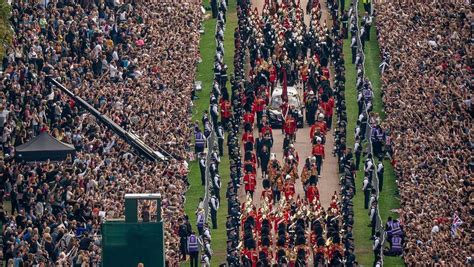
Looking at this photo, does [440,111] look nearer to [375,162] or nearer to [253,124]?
[375,162]

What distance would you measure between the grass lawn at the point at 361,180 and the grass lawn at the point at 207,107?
450cm

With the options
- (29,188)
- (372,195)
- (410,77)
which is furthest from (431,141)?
(29,188)

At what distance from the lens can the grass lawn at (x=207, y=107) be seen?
7912cm

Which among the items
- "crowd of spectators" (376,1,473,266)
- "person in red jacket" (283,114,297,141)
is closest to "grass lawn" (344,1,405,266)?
"crowd of spectators" (376,1,473,266)

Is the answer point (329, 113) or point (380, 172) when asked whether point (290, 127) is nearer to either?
point (329, 113)

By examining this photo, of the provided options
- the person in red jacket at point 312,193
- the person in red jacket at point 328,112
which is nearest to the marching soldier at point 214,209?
the person in red jacket at point 312,193

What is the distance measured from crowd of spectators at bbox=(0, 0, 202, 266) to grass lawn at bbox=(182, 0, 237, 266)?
875 mm

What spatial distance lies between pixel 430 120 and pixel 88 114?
11803 millimetres

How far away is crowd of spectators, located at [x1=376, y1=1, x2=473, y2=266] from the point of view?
235 feet

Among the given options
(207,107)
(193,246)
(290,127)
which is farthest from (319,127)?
(193,246)

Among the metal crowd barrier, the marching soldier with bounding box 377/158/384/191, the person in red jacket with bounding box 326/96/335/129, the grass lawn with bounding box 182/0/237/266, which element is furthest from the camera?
the person in red jacket with bounding box 326/96/335/129

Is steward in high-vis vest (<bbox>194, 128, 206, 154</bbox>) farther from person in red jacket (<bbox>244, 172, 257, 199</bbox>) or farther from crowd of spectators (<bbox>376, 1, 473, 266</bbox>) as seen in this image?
crowd of spectators (<bbox>376, 1, 473, 266</bbox>)

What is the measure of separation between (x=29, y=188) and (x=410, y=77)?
21.0 metres

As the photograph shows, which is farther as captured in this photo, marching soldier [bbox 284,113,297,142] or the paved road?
marching soldier [bbox 284,113,297,142]
